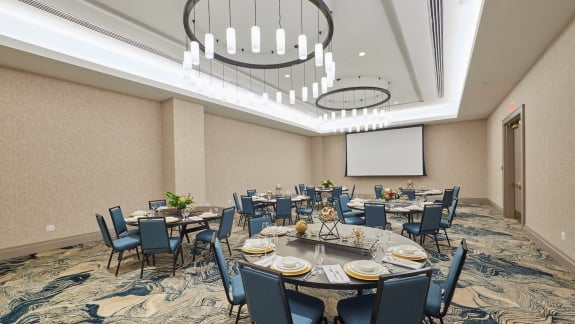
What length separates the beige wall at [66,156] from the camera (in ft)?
14.6

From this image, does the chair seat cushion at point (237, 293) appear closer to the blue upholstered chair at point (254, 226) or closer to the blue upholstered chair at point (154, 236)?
the blue upholstered chair at point (254, 226)

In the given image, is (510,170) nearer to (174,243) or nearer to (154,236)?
(174,243)

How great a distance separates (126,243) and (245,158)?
5855 millimetres

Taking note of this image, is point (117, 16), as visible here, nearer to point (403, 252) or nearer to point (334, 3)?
point (334, 3)

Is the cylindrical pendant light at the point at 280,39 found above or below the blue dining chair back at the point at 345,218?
above

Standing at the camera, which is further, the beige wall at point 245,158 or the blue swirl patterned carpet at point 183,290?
the beige wall at point 245,158

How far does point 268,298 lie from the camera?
5.18ft

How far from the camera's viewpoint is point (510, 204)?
22.2 feet

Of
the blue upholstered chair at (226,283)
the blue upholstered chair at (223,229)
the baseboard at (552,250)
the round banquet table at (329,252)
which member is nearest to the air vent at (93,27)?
the blue upholstered chair at (223,229)

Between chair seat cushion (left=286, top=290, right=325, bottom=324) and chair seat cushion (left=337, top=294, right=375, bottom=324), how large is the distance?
16cm

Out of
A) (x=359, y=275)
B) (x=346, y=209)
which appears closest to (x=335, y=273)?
(x=359, y=275)

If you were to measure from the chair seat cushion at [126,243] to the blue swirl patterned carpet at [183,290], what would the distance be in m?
0.40

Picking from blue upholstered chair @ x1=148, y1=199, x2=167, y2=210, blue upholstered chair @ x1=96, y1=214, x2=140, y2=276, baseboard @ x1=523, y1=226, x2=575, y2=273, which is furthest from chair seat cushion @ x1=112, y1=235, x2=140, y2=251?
baseboard @ x1=523, y1=226, x2=575, y2=273

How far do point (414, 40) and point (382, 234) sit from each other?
378 cm
